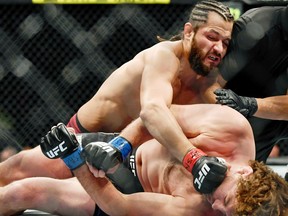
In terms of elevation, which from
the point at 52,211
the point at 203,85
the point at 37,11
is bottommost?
the point at 203,85

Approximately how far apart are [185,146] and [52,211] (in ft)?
1.39

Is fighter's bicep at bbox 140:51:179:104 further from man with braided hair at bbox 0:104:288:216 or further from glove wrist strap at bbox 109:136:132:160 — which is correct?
glove wrist strap at bbox 109:136:132:160

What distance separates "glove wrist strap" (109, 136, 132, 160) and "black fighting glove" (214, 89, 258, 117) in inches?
13.5

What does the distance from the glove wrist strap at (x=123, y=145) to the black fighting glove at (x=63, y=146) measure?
0.56 feet

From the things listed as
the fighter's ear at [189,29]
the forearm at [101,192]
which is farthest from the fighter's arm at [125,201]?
the fighter's ear at [189,29]

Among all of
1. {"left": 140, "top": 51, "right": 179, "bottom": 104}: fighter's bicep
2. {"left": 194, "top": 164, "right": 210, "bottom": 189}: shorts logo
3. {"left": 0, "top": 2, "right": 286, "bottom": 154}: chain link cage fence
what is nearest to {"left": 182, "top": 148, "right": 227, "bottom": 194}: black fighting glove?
{"left": 194, "top": 164, "right": 210, "bottom": 189}: shorts logo

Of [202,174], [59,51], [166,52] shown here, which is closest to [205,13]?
[166,52]

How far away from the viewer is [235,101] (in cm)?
197

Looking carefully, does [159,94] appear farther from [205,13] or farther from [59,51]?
[59,51]

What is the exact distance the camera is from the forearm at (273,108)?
7.00ft

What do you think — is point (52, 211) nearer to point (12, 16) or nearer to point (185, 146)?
point (185, 146)

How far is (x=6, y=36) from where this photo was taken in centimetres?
281

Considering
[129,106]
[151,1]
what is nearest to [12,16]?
[151,1]

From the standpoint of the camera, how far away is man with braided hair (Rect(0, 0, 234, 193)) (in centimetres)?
178
